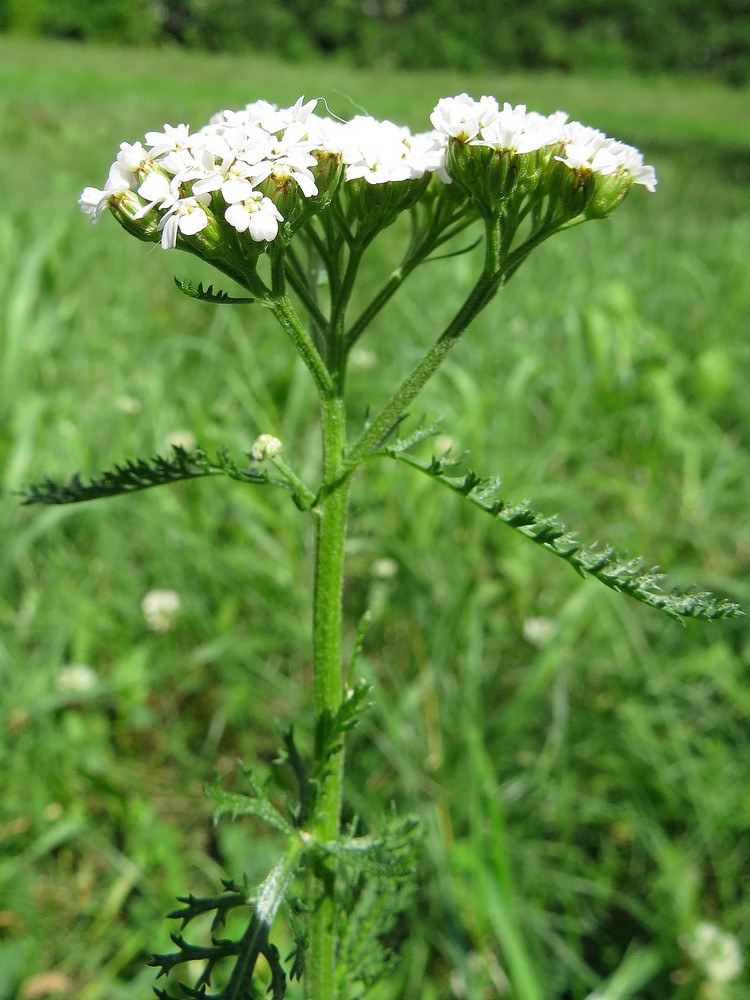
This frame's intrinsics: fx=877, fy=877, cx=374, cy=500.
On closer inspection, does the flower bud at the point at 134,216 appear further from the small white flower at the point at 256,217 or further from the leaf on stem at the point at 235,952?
the leaf on stem at the point at 235,952

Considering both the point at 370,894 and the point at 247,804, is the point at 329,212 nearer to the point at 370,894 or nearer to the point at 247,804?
the point at 247,804

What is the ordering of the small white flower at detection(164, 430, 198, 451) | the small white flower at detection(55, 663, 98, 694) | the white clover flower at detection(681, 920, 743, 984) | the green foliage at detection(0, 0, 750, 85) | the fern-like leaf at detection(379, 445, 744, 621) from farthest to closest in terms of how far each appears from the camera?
the green foliage at detection(0, 0, 750, 85) < the small white flower at detection(164, 430, 198, 451) < the small white flower at detection(55, 663, 98, 694) < the white clover flower at detection(681, 920, 743, 984) < the fern-like leaf at detection(379, 445, 744, 621)

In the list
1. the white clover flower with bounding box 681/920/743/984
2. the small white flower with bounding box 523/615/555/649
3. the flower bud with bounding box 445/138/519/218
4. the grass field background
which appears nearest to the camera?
the flower bud with bounding box 445/138/519/218

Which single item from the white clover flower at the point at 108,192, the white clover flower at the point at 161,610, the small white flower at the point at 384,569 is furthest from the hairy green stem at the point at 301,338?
the white clover flower at the point at 161,610

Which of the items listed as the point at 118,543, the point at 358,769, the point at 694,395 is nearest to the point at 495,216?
the point at 358,769

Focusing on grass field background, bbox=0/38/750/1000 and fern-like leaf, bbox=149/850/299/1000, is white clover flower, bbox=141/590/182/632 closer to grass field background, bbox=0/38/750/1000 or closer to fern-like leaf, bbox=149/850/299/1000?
grass field background, bbox=0/38/750/1000

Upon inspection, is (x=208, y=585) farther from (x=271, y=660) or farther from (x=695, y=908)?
(x=695, y=908)

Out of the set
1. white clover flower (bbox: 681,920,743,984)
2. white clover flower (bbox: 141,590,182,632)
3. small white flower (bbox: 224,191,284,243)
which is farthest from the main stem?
white clover flower (bbox: 141,590,182,632)
